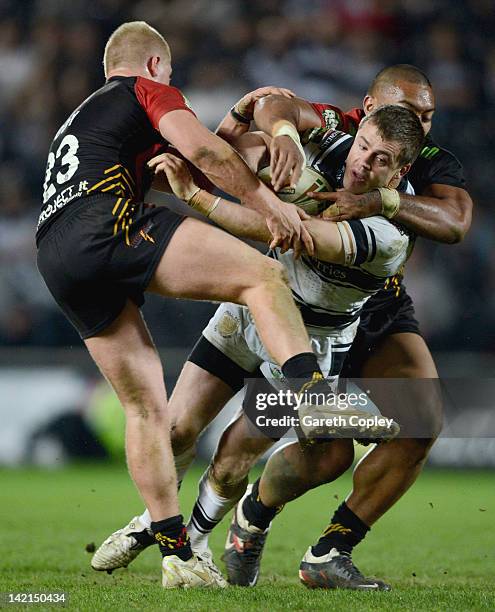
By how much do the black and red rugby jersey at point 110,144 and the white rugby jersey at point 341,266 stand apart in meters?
0.67

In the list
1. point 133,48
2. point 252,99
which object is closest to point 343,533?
point 252,99

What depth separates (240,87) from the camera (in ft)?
34.1

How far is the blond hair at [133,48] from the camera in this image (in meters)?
4.11

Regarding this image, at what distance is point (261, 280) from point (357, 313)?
0.96m

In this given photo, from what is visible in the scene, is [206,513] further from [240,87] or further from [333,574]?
[240,87]

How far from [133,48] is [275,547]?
2652 mm

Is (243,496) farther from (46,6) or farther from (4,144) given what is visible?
(46,6)

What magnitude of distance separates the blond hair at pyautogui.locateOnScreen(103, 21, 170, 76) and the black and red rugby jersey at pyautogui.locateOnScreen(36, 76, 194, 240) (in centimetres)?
29

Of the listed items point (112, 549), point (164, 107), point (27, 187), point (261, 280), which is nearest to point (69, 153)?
point (164, 107)

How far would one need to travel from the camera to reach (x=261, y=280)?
3379 mm

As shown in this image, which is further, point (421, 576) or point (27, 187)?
point (27, 187)

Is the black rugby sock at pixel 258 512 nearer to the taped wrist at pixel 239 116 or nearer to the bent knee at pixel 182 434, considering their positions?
the bent knee at pixel 182 434

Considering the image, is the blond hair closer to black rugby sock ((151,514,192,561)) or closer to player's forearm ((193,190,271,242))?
player's forearm ((193,190,271,242))

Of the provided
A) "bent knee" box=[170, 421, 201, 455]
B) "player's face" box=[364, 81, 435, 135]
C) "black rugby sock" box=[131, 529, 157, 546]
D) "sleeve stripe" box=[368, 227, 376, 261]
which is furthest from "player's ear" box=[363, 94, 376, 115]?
"black rugby sock" box=[131, 529, 157, 546]
